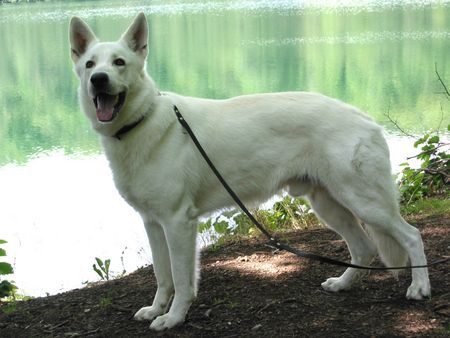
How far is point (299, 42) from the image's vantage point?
28.7 m

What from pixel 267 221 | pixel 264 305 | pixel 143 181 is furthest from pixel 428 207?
pixel 143 181

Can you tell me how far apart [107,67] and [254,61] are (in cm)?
2201

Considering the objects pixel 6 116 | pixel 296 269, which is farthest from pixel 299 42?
pixel 296 269

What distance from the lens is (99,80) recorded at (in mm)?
4082

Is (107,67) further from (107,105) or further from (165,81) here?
(165,81)

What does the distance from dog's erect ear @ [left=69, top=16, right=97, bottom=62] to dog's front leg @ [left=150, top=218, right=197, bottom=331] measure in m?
1.41

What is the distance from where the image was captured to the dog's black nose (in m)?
4.07

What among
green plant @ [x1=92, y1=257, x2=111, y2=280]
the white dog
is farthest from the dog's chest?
green plant @ [x1=92, y1=257, x2=111, y2=280]

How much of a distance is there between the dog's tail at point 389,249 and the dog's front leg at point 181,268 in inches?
52.3

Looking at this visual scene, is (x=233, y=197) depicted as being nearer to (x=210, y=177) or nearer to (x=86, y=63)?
(x=210, y=177)

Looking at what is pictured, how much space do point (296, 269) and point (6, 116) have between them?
672 inches

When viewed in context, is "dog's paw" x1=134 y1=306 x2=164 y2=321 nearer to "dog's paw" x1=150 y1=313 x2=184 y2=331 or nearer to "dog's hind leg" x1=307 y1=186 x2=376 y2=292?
"dog's paw" x1=150 y1=313 x2=184 y2=331

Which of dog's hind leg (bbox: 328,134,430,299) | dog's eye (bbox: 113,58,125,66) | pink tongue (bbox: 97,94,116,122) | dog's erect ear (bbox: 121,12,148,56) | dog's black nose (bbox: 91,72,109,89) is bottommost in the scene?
dog's hind leg (bbox: 328,134,430,299)

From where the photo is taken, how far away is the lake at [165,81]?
9.64 meters
